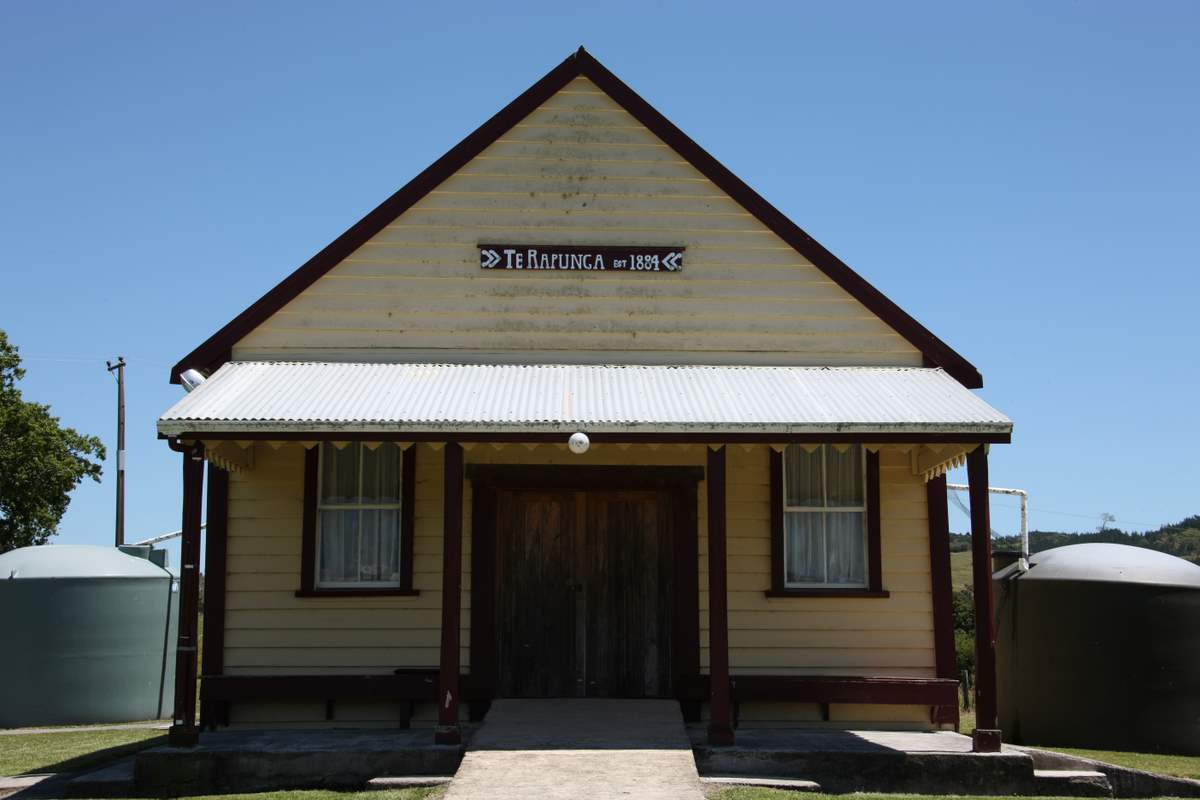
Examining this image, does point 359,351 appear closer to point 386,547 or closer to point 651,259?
point 386,547

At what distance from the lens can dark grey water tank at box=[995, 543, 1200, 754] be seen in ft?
49.6

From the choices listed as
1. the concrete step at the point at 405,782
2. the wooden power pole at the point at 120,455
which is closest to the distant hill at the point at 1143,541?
the wooden power pole at the point at 120,455

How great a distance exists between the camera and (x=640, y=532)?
542 inches

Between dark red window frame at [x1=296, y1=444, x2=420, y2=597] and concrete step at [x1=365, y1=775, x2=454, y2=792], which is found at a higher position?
dark red window frame at [x1=296, y1=444, x2=420, y2=597]

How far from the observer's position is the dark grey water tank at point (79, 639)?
20516 millimetres

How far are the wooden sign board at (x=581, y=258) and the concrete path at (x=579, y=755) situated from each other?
4.50 meters

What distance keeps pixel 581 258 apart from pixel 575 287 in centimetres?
31

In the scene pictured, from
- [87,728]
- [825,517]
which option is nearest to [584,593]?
[825,517]

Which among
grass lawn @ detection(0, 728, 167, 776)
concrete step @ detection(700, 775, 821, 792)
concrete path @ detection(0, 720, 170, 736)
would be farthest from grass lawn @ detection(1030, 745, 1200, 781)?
concrete path @ detection(0, 720, 170, 736)

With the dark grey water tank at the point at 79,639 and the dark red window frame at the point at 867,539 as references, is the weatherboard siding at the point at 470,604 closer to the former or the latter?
the dark red window frame at the point at 867,539

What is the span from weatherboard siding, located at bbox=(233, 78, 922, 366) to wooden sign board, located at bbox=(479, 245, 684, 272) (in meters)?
0.08

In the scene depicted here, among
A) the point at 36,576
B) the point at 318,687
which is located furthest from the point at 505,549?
the point at 36,576

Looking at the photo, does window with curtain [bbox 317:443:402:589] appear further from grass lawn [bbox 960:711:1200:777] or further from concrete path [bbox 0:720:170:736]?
concrete path [bbox 0:720:170:736]

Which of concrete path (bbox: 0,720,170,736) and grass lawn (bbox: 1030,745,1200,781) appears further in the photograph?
concrete path (bbox: 0,720,170,736)
